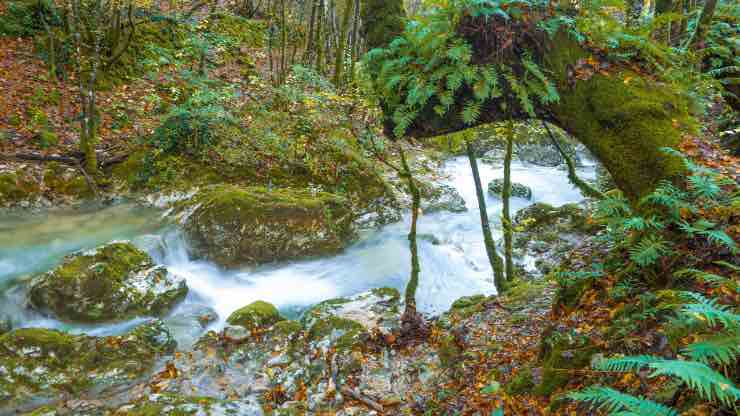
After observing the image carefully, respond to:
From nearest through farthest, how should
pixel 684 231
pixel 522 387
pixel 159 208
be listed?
pixel 684 231, pixel 522 387, pixel 159 208

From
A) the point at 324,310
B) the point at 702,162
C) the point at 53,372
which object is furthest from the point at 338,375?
the point at 702,162

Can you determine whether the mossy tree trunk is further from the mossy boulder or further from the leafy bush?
the mossy boulder

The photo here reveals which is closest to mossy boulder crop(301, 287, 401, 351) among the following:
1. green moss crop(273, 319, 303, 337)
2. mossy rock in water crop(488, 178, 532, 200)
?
green moss crop(273, 319, 303, 337)

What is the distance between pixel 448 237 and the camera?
10.7 metres

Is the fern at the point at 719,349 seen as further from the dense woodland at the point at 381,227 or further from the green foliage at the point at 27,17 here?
the green foliage at the point at 27,17

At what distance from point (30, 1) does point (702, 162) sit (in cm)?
1704

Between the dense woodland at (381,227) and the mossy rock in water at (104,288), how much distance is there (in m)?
0.04

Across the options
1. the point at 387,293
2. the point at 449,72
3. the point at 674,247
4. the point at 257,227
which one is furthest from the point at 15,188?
the point at 674,247

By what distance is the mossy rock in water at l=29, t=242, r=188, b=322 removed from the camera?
21.4ft

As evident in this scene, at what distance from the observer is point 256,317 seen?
6.56 meters

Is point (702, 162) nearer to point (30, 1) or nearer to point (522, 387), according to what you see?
point (522, 387)

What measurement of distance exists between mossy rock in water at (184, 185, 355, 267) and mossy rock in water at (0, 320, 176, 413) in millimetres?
2824

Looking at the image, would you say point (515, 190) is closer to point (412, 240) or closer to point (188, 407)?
point (412, 240)

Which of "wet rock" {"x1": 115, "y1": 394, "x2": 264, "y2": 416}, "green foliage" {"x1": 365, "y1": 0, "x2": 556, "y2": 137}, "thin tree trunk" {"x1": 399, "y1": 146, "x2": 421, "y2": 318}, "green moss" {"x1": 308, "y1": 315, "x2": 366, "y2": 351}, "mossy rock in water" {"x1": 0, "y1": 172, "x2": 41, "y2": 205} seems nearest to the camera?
"green foliage" {"x1": 365, "y1": 0, "x2": 556, "y2": 137}
